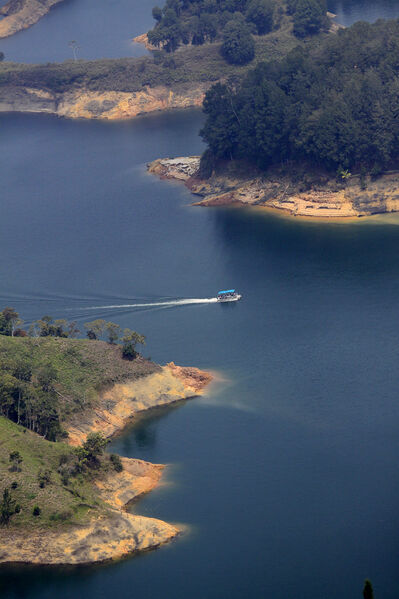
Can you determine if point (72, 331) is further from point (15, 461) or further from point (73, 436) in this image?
point (15, 461)

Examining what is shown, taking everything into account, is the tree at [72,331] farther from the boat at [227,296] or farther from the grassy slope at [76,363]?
the boat at [227,296]

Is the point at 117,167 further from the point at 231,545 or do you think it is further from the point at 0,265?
the point at 231,545

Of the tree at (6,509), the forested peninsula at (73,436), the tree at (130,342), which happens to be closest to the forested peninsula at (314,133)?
the tree at (130,342)

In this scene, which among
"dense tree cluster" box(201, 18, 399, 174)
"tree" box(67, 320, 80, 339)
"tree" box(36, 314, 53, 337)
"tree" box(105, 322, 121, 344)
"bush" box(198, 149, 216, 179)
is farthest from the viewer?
"bush" box(198, 149, 216, 179)

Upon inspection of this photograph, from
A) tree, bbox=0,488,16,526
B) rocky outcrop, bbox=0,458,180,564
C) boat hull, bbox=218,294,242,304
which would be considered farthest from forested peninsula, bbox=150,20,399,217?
tree, bbox=0,488,16,526

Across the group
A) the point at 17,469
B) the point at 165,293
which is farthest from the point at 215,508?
→ the point at 165,293

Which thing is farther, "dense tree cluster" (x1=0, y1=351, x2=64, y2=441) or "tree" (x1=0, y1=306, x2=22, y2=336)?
"tree" (x1=0, y1=306, x2=22, y2=336)

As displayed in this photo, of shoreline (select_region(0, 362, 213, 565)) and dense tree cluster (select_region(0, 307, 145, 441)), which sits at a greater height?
dense tree cluster (select_region(0, 307, 145, 441))

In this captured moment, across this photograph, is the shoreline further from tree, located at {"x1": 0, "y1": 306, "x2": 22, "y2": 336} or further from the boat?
the boat
